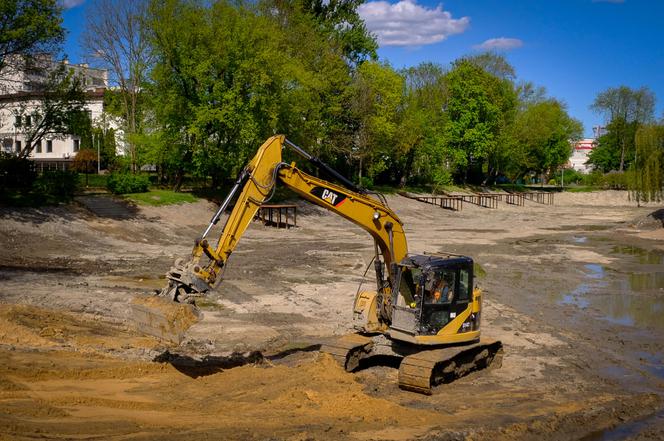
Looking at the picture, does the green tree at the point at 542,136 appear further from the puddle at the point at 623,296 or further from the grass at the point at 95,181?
the puddle at the point at 623,296

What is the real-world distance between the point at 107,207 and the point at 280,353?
26.2 m

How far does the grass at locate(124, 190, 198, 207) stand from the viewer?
1668 inches

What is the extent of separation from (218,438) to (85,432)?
1.81m

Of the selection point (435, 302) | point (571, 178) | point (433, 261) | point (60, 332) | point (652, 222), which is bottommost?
point (60, 332)

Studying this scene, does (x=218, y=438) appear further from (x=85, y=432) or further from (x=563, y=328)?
(x=563, y=328)

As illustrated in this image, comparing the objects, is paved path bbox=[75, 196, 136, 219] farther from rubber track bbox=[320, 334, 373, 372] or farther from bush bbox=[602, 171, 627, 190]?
bush bbox=[602, 171, 627, 190]

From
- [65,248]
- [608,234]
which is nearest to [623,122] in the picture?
[608,234]

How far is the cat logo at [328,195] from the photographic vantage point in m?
13.7

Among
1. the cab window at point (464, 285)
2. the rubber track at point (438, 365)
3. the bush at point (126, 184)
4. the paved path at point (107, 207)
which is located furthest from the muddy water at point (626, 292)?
the bush at point (126, 184)

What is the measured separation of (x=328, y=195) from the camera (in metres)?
13.7

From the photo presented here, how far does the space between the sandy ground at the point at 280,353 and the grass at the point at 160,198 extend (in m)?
6.09

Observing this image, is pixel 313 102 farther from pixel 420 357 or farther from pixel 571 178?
pixel 571 178

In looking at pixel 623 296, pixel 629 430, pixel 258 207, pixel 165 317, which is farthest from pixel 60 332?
pixel 623 296

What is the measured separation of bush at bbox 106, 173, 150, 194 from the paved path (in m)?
1.88
